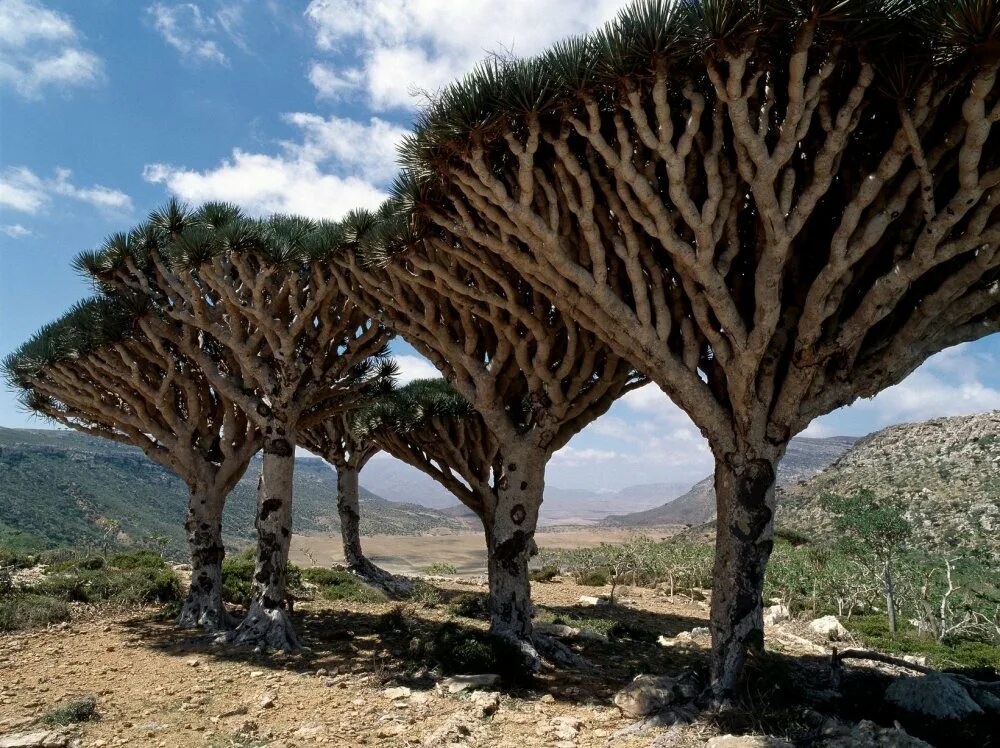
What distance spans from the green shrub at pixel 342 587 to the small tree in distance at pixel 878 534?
Result: 1145 cm

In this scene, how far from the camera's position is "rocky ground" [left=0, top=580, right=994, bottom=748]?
205 inches

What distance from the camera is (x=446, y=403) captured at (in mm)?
12906

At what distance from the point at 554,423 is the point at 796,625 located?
8.34m

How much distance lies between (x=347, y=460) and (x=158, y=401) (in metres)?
7.17

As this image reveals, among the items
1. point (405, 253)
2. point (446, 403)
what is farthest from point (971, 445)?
point (405, 253)

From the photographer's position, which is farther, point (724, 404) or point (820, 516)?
point (820, 516)

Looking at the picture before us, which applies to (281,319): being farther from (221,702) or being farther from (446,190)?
(221,702)

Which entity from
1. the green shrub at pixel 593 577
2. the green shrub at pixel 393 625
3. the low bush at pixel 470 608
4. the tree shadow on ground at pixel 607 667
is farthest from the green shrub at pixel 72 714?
the green shrub at pixel 593 577

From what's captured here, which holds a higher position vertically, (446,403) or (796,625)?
(446,403)

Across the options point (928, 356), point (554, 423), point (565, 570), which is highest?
point (928, 356)

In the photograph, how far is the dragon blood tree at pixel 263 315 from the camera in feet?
30.3

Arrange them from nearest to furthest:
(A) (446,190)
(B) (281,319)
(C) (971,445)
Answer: (A) (446,190), (B) (281,319), (C) (971,445)

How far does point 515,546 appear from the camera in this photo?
867 centimetres

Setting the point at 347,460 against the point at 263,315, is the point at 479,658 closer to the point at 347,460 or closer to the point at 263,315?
the point at 263,315
